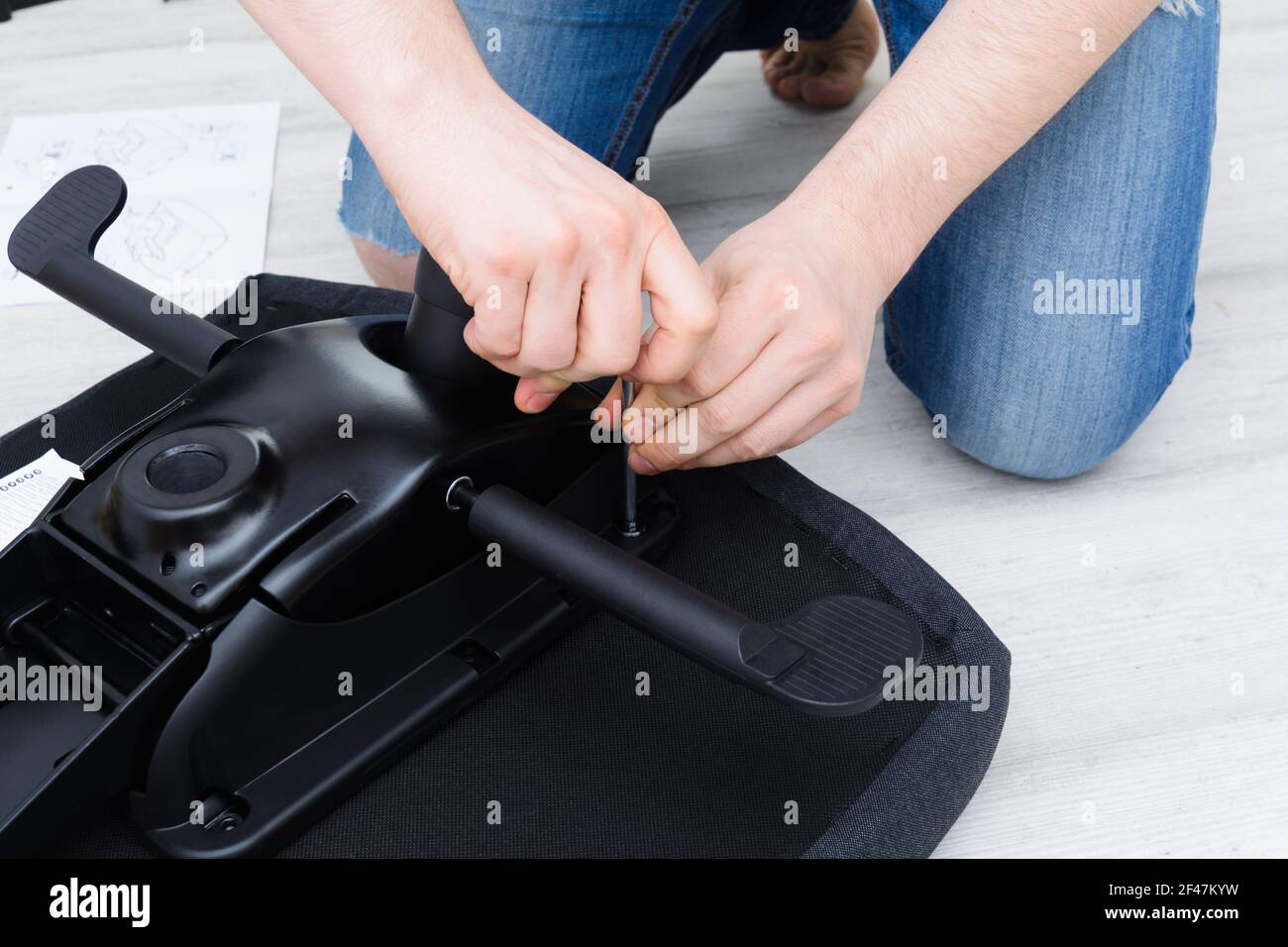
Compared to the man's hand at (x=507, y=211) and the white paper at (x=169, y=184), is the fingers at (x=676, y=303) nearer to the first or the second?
the man's hand at (x=507, y=211)

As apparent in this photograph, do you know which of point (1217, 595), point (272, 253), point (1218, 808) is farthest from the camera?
point (272, 253)

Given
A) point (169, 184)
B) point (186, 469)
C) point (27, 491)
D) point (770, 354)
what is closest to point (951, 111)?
point (770, 354)

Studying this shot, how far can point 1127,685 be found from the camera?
90cm

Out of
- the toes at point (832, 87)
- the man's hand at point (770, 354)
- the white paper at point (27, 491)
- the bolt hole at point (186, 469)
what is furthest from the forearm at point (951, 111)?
the toes at point (832, 87)

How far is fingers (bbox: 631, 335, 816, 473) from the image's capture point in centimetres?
74

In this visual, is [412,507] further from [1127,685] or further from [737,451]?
[1127,685]

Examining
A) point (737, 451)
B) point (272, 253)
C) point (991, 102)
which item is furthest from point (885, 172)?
point (272, 253)

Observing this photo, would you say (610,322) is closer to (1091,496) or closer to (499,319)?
(499,319)

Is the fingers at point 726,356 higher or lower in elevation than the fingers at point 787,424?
higher

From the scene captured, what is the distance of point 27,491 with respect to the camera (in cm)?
89

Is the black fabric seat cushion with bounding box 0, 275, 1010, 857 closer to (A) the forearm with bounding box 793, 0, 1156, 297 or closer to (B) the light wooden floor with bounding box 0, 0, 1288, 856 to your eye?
(B) the light wooden floor with bounding box 0, 0, 1288, 856

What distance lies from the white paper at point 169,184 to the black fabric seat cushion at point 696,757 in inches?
24.5

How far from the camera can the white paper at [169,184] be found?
1280 mm
